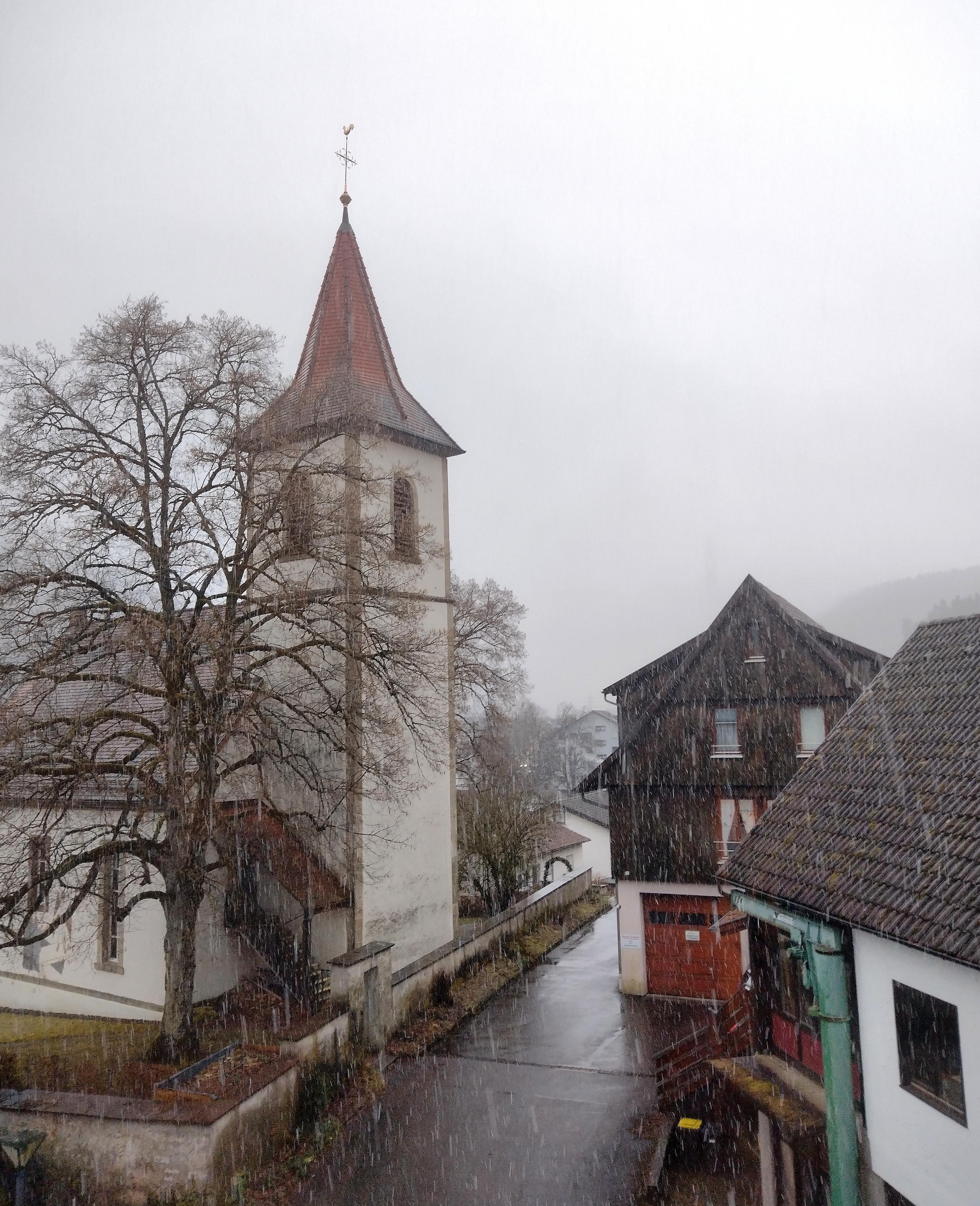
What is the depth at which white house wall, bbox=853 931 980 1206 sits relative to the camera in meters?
6.48

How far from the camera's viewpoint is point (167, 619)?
12508 millimetres

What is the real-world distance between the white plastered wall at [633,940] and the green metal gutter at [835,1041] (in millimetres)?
10195

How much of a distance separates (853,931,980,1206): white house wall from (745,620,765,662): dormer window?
1033cm

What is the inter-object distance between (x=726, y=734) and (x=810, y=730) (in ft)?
→ 5.22

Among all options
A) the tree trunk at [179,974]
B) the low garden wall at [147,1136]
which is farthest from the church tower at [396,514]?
the low garden wall at [147,1136]

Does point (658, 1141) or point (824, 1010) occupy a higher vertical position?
point (824, 1010)

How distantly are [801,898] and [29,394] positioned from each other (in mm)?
11462

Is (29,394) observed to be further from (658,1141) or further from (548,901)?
(548,901)

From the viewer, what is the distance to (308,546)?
13.0 metres

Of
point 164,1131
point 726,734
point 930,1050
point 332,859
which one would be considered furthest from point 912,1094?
point 332,859

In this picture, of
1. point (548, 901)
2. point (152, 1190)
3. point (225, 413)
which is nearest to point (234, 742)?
point (225, 413)

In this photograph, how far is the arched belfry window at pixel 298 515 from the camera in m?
12.7

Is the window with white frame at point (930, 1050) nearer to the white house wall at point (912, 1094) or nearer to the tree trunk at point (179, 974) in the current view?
the white house wall at point (912, 1094)

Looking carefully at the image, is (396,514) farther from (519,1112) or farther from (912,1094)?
(912,1094)
